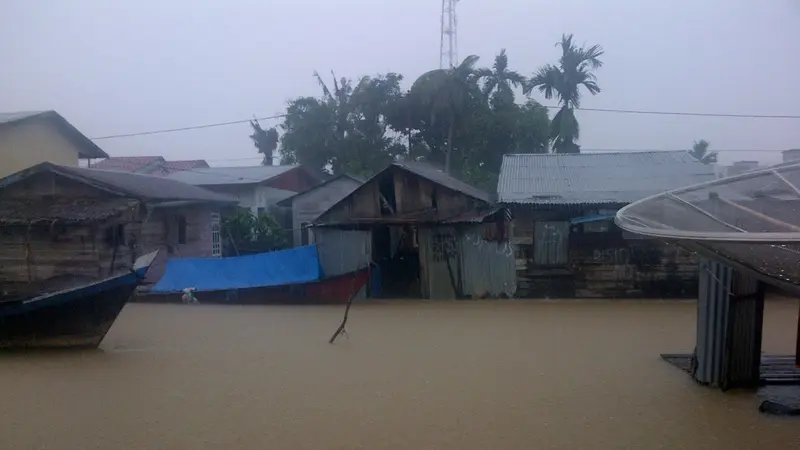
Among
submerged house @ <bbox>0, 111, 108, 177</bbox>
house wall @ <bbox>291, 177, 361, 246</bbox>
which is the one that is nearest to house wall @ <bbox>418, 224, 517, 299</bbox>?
house wall @ <bbox>291, 177, 361, 246</bbox>

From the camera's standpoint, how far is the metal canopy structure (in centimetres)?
554

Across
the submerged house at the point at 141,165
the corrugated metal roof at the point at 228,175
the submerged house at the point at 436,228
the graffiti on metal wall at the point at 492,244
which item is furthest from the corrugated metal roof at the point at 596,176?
the submerged house at the point at 141,165

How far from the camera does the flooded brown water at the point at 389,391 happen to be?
238 inches

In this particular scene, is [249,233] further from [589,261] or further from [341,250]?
[589,261]

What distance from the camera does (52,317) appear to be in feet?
34.5

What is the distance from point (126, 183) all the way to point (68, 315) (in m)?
8.23

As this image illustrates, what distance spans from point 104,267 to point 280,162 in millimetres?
20618

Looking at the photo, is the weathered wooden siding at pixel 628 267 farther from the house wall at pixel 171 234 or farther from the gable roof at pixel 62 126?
the gable roof at pixel 62 126

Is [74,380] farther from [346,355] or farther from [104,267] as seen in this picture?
[104,267]

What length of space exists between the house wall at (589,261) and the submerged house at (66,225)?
9.72 meters

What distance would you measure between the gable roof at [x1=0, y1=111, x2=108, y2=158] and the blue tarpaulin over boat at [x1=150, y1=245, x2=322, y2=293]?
5670 millimetres

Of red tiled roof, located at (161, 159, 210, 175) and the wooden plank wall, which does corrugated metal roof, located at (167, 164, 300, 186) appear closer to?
red tiled roof, located at (161, 159, 210, 175)

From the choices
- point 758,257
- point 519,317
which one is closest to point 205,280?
point 519,317

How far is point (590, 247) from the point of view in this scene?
1650cm
